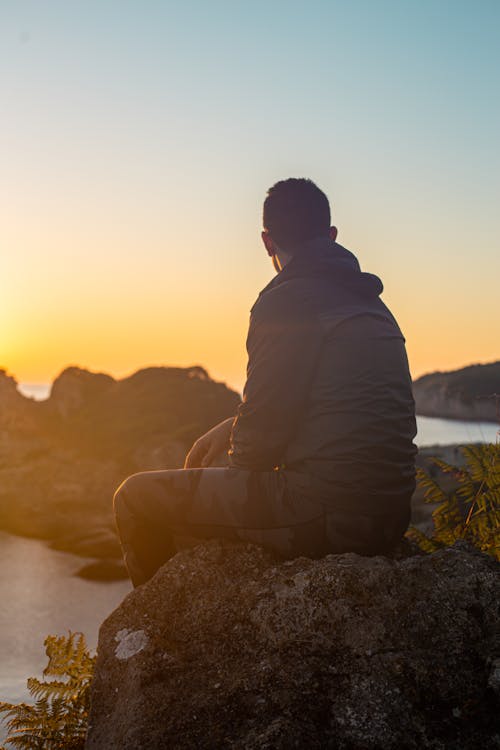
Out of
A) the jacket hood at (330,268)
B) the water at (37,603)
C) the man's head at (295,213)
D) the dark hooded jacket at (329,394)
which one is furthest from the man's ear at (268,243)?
the water at (37,603)

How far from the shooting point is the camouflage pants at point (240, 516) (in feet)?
14.2

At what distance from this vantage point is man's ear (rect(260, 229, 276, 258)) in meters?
4.84

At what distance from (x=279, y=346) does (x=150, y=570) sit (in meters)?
2.27

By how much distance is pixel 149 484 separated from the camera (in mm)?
4656

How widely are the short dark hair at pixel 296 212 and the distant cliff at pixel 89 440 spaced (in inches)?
456

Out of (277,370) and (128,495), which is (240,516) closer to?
(128,495)

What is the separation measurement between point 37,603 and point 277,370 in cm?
945

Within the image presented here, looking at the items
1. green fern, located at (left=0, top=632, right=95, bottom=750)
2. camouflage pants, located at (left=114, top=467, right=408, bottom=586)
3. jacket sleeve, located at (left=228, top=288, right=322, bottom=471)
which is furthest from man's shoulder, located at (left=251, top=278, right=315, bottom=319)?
green fern, located at (left=0, top=632, right=95, bottom=750)

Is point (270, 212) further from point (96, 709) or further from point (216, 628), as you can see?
point (96, 709)

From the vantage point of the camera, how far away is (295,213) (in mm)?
4648

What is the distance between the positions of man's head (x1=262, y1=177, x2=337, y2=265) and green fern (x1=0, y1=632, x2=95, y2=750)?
13.4 ft

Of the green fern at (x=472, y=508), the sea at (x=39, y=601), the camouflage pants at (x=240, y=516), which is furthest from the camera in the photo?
the sea at (x=39, y=601)

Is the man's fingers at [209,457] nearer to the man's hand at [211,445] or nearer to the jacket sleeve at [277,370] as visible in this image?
the man's hand at [211,445]

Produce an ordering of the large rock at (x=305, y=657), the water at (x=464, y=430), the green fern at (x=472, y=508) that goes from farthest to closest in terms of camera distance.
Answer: the water at (x=464, y=430) → the green fern at (x=472, y=508) → the large rock at (x=305, y=657)
